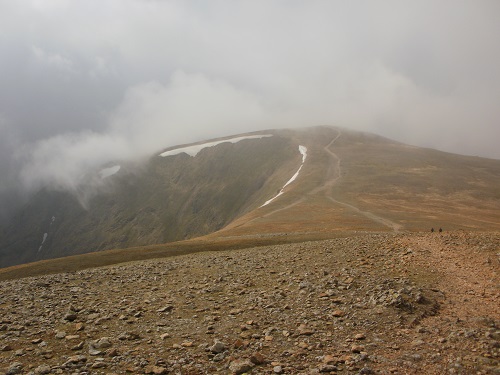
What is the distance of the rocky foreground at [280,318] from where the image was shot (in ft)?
33.8

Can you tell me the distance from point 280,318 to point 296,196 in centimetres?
7759

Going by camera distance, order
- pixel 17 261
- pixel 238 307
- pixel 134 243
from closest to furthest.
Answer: pixel 238 307 < pixel 134 243 < pixel 17 261

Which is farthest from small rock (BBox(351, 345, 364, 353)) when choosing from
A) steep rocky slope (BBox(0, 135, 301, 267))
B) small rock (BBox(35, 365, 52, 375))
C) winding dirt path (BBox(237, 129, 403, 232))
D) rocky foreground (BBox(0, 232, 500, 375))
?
steep rocky slope (BBox(0, 135, 301, 267))

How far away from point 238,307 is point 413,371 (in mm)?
7626

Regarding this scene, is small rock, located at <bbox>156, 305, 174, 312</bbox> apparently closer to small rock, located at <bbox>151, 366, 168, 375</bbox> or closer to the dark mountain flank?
small rock, located at <bbox>151, 366, 168, 375</bbox>

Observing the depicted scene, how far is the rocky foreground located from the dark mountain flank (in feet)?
75.1

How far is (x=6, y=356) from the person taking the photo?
11617 millimetres

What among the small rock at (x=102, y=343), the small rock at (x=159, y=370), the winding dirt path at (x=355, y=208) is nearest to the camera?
the small rock at (x=159, y=370)

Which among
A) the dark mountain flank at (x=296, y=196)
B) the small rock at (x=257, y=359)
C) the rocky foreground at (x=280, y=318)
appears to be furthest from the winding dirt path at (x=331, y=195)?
the small rock at (x=257, y=359)

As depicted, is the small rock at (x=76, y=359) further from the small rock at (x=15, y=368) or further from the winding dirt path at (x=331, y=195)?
the winding dirt path at (x=331, y=195)

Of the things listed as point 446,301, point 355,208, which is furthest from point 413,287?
point 355,208

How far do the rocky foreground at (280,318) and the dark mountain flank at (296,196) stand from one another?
22894mm

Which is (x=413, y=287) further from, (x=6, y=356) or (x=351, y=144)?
(x=351, y=144)

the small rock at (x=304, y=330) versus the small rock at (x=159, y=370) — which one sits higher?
the small rock at (x=159, y=370)
